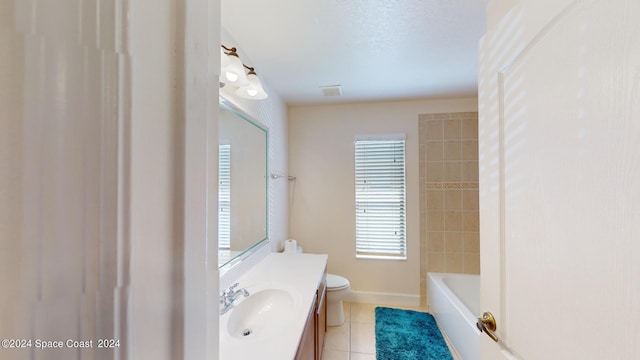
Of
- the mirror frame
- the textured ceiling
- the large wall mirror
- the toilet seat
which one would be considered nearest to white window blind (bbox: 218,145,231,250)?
the large wall mirror

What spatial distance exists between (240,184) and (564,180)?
1600 millimetres

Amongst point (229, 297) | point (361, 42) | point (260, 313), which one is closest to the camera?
point (229, 297)

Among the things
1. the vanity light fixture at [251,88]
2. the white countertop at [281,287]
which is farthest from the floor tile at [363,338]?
the vanity light fixture at [251,88]

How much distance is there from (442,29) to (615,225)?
147cm

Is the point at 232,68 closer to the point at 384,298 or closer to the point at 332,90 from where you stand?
the point at 332,90

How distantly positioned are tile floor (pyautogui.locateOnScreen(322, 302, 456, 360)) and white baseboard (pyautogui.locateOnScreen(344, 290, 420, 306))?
79 mm

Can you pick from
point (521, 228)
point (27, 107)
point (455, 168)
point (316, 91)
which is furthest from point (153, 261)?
point (455, 168)

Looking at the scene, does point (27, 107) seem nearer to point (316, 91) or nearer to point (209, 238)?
point (209, 238)

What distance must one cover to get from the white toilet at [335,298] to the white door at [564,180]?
58.2 inches

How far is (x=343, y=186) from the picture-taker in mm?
2900

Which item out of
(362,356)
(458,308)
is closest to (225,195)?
(362,356)

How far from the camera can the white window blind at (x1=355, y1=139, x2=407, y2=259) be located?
284cm

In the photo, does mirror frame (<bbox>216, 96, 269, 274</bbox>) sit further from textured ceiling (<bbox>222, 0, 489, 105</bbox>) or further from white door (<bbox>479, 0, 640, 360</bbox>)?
white door (<bbox>479, 0, 640, 360</bbox>)

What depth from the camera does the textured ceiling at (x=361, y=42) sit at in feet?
4.55
